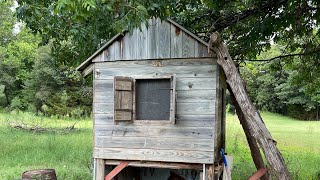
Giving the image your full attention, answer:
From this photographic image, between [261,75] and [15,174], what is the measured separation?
3940 centimetres

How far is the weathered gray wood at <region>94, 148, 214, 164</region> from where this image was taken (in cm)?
646

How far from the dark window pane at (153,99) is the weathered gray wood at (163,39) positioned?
1.66 feet

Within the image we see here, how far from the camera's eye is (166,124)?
6590 millimetres

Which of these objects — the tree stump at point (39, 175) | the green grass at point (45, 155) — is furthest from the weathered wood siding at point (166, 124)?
the green grass at point (45, 155)

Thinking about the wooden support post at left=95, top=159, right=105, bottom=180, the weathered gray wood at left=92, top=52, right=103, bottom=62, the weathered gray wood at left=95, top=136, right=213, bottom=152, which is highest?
the weathered gray wood at left=92, top=52, right=103, bottom=62

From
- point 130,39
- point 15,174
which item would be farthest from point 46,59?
point 130,39

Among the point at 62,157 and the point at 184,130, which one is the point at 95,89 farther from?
the point at 62,157

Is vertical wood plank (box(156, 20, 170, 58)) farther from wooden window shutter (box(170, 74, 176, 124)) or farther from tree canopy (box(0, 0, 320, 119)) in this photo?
wooden window shutter (box(170, 74, 176, 124))

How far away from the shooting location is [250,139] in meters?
7.43

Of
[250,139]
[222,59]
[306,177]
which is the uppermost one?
[222,59]

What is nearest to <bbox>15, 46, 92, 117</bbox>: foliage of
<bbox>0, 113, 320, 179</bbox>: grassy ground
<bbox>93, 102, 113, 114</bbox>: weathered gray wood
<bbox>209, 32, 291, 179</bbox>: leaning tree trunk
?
<bbox>0, 113, 320, 179</bbox>: grassy ground

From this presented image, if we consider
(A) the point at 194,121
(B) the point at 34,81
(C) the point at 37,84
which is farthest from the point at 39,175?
(B) the point at 34,81

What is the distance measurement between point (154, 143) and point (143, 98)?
878mm

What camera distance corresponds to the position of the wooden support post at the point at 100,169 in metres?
7.11
